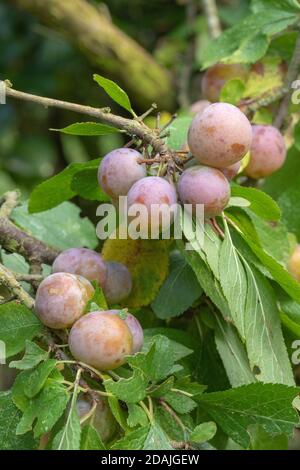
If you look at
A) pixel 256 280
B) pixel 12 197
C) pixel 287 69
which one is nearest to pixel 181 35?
pixel 287 69

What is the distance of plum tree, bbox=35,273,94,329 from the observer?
536mm

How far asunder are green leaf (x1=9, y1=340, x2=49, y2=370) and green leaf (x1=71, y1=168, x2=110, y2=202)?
191 millimetres

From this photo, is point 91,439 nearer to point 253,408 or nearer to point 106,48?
point 253,408

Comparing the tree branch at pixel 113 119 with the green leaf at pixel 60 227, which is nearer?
the tree branch at pixel 113 119

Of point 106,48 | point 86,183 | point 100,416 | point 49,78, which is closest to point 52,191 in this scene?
point 86,183

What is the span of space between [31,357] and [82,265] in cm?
12

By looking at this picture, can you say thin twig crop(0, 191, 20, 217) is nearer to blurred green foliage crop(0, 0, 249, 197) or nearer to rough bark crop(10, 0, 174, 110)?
rough bark crop(10, 0, 174, 110)

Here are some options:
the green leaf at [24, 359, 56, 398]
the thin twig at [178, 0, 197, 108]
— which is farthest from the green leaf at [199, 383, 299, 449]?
the thin twig at [178, 0, 197, 108]

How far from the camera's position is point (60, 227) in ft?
2.66

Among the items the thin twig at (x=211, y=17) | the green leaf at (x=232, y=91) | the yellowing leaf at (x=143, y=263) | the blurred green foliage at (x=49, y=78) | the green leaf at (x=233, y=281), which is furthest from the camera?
the blurred green foliage at (x=49, y=78)

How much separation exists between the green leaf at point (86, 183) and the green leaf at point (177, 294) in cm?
10

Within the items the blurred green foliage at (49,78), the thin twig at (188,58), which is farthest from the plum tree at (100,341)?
the blurred green foliage at (49,78)

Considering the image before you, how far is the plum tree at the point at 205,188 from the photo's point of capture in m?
0.55

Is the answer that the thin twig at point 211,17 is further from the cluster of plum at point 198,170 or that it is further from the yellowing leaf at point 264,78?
the cluster of plum at point 198,170
